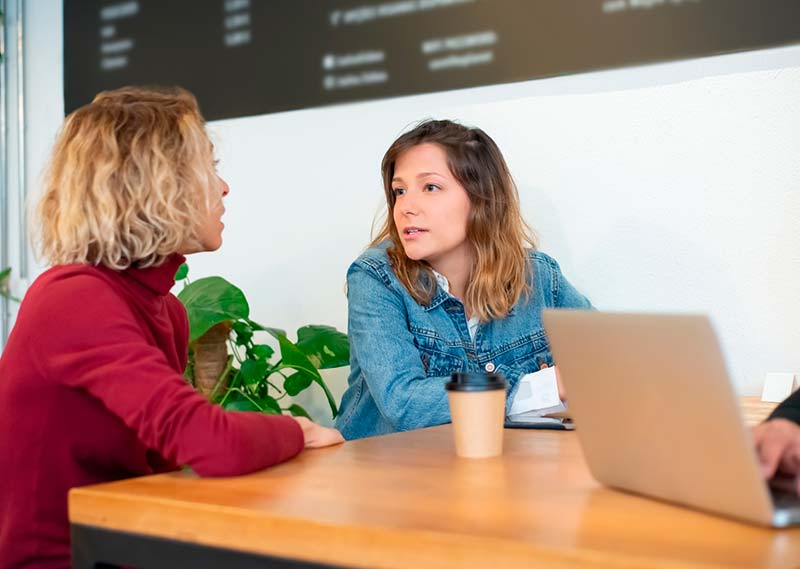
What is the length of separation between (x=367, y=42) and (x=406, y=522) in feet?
7.61

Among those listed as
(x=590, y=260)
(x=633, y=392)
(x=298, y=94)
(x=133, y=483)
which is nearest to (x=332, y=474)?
(x=133, y=483)

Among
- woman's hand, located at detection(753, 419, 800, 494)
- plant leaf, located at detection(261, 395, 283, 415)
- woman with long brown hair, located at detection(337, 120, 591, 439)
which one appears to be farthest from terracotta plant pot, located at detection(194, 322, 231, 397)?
woman's hand, located at detection(753, 419, 800, 494)

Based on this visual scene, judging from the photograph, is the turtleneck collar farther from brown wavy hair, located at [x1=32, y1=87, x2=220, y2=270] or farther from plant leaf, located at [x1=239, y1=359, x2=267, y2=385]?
plant leaf, located at [x1=239, y1=359, x2=267, y2=385]

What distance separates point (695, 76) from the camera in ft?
7.98

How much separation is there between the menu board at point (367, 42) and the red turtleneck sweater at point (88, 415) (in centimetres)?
148

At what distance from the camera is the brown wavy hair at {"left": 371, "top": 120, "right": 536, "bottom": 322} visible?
89.7 inches

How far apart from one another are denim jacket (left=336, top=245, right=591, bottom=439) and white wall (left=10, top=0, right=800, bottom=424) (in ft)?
0.78

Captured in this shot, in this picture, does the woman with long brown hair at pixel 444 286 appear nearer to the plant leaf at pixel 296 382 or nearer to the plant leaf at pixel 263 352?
the plant leaf at pixel 296 382

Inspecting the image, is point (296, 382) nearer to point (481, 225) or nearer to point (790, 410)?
point (481, 225)

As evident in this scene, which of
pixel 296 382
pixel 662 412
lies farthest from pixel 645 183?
pixel 662 412

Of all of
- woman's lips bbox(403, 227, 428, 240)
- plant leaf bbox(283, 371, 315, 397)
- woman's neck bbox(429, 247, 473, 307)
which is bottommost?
plant leaf bbox(283, 371, 315, 397)

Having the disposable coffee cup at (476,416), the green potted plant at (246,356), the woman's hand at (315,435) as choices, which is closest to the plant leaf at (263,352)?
the green potted plant at (246,356)

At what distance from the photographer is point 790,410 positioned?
4.34ft

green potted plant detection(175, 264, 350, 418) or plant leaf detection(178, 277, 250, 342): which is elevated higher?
plant leaf detection(178, 277, 250, 342)
